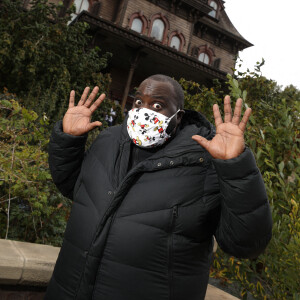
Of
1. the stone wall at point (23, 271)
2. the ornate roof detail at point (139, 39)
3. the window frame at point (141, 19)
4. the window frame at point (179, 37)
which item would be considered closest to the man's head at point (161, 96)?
the stone wall at point (23, 271)

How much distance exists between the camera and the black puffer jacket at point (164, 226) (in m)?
1.33

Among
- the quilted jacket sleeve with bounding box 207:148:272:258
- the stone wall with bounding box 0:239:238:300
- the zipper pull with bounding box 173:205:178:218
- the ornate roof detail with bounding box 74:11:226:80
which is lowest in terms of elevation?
the stone wall with bounding box 0:239:238:300

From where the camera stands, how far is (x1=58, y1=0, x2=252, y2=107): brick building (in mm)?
13531

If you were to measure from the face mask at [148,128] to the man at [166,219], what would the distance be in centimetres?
13

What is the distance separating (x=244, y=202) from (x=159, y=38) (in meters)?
18.2

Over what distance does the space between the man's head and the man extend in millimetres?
205

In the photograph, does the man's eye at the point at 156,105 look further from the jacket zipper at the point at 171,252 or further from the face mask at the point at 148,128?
the jacket zipper at the point at 171,252

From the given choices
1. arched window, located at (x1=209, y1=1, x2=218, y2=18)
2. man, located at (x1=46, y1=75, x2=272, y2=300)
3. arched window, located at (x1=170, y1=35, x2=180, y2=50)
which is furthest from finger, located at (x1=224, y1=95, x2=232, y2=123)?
arched window, located at (x1=209, y1=1, x2=218, y2=18)

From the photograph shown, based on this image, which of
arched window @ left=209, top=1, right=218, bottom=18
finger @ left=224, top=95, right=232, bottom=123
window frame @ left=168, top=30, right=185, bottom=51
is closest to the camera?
finger @ left=224, top=95, right=232, bottom=123

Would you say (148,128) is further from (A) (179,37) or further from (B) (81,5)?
(A) (179,37)

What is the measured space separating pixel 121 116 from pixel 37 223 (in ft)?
28.2

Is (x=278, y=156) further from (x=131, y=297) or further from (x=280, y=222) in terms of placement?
(x=131, y=297)

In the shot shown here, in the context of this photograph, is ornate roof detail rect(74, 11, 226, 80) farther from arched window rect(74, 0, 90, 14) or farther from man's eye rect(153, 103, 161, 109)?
man's eye rect(153, 103, 161, 109)

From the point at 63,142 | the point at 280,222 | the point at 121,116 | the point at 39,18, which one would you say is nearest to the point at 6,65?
the point at 39,18
